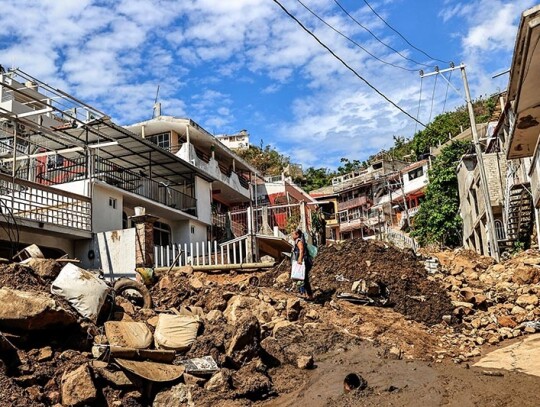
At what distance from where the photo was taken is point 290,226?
23.5 meters

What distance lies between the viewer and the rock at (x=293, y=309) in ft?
37.6

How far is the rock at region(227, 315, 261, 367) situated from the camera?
28.8 feet

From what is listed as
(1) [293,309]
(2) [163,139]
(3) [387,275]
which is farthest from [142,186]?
(1) [293,309]

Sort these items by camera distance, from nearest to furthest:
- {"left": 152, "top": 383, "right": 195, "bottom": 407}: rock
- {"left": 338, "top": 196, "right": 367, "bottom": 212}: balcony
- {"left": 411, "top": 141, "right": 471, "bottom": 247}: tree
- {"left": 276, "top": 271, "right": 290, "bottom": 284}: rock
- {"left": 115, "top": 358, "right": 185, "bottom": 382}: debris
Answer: {"left": 152, "top": 383, "right": 195, "bottom": 407}: rock < {"left": 115, "top": 358, "right": 185, "bottom": 382}: debris < {"left": 276, "top": 271, "right": 290, "bottom": 284}: rock < {"left": 411, "top": 141, "right": 471, "bottom": 247}: tree < {"left": 338, "top": 196, "right": 367, "bottom": 212}: balcony

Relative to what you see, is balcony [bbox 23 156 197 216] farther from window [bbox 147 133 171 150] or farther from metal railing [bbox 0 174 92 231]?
window [bbox 147 133 171 150]

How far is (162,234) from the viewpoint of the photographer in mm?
24234

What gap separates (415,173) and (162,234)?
3803cm

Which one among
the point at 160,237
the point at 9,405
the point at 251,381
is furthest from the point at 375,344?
the point at 160,237

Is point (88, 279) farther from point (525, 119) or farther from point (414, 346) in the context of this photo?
point (525, 119)

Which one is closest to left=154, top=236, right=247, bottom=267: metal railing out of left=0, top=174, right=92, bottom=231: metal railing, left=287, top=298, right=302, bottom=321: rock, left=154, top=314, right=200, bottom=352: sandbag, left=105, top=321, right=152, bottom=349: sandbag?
left=0, top=174, right=92, bottom=231: metal railing

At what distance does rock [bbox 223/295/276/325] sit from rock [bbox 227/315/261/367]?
1.54 meters

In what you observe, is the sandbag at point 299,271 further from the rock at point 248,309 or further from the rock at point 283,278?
the rock at point 283,278

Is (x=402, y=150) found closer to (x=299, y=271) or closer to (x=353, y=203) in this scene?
(x=353, y=203)

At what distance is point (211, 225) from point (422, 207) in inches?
599
